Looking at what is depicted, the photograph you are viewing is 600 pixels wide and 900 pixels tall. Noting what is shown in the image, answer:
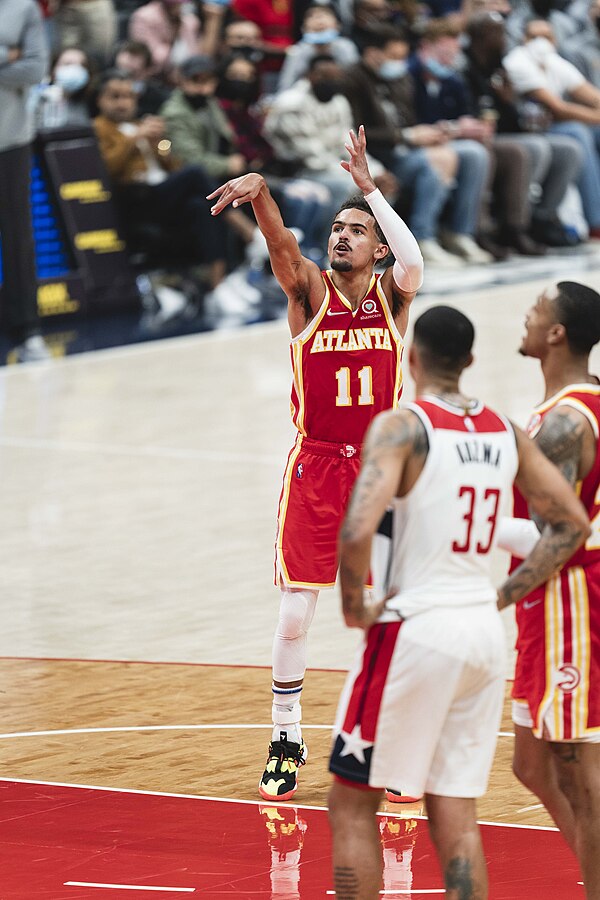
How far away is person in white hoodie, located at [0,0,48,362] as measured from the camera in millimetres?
13320

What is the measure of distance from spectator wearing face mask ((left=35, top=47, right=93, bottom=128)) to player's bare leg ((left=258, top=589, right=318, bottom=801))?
10558 mm

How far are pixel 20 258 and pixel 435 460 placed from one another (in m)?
10.5

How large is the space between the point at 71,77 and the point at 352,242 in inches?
403

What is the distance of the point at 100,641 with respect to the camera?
7699mm

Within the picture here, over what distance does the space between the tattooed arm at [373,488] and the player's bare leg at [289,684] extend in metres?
1.80

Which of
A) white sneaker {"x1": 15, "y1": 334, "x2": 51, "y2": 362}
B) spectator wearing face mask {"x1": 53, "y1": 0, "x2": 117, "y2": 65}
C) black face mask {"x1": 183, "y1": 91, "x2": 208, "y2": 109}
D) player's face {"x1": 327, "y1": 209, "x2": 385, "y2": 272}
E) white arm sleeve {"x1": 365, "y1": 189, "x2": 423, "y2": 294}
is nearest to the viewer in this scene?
white arm sleeve {"x1": 365, "y1": 189, "x2": 423, "y2": 294}

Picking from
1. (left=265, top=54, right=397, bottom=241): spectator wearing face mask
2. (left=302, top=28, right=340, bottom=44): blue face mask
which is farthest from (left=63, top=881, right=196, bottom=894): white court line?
(left=302, top=28, right=340, bottom=44): blue face mask

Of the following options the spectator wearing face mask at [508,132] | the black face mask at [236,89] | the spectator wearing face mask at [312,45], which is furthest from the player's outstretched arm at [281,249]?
the spectator wearing face mask at [508,132]

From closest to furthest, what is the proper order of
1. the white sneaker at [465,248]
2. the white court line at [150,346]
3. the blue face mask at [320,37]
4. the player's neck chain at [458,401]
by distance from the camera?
the player's neck chain at [458,401]
the white court line at [150,346]
the blue face mask at [320,37]
the white sneaker at [465,248]

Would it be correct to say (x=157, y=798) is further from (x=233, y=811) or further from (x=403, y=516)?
(x=403, y=516)

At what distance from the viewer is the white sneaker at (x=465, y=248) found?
19.2 meters

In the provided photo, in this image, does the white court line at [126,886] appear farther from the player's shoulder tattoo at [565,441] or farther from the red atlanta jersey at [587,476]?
the player's shoulder tattoo at [565,441]

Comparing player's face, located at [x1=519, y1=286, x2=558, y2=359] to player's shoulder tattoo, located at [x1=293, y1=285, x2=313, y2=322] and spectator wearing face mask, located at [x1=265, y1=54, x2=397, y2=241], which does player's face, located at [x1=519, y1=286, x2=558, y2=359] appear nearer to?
player's shoulder tattoo, located at [x1=293, y1=285, x2=313, y2=322]

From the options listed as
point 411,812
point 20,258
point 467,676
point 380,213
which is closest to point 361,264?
point 380,213
